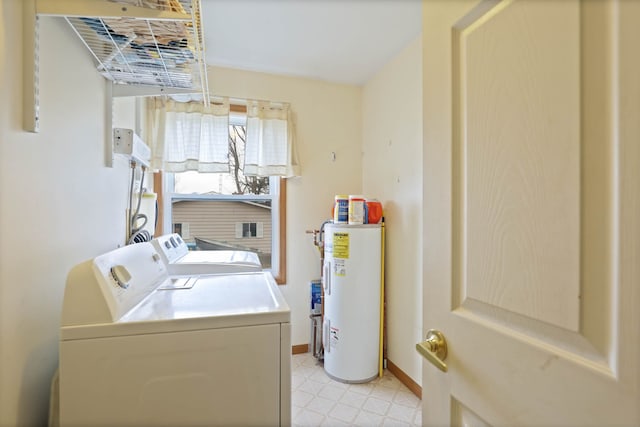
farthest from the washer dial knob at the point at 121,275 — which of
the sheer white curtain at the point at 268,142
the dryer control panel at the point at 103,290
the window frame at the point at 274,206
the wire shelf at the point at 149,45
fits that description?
the sheer white curtain at the point at 268,142

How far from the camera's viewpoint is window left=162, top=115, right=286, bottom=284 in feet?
8.43

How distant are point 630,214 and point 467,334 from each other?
37cm

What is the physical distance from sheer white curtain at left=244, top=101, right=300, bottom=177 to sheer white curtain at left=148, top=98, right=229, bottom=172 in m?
0.20

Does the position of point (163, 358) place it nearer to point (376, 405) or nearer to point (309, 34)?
point (376, 405)

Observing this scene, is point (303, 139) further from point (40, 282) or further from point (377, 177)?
point (40, 282)

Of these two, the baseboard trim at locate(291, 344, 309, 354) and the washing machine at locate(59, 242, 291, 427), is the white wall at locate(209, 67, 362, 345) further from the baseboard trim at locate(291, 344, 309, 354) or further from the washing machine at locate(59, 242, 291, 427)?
the washing machine at locate(59, 242, 291, 427)

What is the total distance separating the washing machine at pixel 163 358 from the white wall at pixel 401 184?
141 centimetres

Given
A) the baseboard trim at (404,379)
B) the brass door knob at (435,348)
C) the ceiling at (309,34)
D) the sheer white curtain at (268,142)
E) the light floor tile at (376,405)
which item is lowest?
the light floor tile at (376,405)

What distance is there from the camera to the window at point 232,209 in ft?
8.43

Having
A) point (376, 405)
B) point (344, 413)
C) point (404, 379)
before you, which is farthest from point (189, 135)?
point (404, 379)

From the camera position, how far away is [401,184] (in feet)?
7.59

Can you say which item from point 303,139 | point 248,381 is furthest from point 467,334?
point 303,139

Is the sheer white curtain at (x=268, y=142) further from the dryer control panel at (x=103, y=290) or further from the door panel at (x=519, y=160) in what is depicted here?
the door panel at (x=519, y=160)

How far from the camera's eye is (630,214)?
0.39 m
